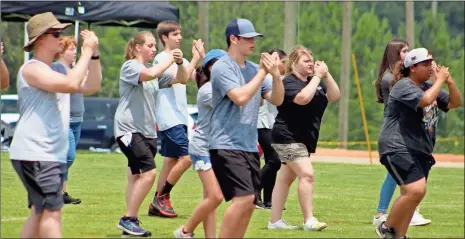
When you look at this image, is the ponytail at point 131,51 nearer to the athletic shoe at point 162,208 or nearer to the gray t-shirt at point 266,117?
the athletic shoe at point 162,208

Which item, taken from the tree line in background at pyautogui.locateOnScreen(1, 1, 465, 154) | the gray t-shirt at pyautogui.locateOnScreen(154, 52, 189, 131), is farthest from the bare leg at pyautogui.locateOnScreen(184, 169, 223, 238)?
the tree line in background at pyautogui.locateOnScreen(1, 1, 465, 154)

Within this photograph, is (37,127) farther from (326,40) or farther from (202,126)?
(326,40)

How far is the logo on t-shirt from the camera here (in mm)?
10875

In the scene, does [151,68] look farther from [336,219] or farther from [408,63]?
[336,219]

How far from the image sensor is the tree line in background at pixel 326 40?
2088 inches

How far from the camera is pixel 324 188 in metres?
18.6

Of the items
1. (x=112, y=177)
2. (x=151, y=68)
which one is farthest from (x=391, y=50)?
(x=112, y=177)

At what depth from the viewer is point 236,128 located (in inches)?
370

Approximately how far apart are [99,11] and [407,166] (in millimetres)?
17327

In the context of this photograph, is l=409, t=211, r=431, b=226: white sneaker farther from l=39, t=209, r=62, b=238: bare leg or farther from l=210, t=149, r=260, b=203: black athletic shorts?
l=39, t=209, r=62, b=238: bare leg

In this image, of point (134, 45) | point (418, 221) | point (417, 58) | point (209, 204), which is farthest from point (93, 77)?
point (418, 221)

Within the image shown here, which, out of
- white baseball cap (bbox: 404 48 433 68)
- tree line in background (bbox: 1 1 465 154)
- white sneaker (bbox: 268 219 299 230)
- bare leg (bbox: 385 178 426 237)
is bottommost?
tree line in background (bbox: 1 1 465 154)

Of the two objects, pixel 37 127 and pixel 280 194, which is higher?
pixel 37 127

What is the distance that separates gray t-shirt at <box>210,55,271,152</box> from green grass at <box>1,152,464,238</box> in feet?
6.33
